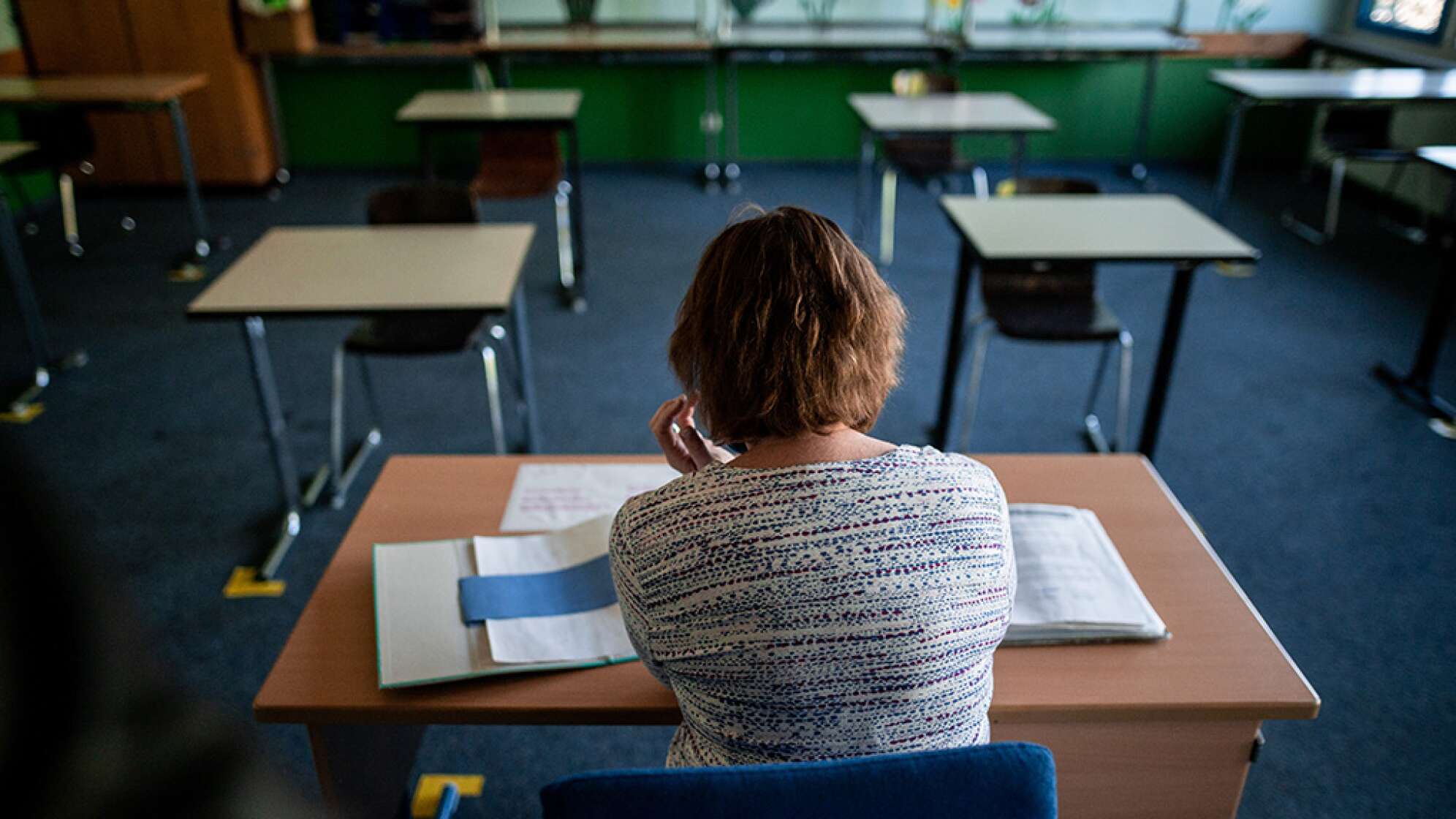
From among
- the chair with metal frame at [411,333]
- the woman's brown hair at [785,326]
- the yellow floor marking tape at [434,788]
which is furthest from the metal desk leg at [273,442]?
the woman's brown hair at [785,326]

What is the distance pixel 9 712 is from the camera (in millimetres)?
173

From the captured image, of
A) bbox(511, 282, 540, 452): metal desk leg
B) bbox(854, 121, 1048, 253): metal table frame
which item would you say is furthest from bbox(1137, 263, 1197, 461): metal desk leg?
bbox(511, 282, 540, 452): metal desk leg

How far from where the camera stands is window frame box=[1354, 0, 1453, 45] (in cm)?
509

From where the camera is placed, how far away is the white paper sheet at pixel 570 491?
144 cm

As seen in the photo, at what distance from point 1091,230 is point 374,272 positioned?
6.16 feet

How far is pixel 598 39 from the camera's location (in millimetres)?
5617

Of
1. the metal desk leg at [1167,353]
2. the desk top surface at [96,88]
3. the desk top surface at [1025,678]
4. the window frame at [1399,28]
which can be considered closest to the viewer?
the desk top surface at [1025,678]

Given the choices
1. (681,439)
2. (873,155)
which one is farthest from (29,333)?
(873,155)

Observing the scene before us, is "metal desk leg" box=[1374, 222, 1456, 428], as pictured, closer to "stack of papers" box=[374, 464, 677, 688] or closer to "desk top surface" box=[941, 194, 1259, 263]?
"desk top surface" box=[941, 194, 1259, 263]

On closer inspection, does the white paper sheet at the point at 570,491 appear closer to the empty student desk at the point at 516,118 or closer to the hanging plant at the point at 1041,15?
the empty student desk at the point at 516,118

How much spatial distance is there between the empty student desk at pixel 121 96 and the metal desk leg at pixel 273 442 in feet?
7.88

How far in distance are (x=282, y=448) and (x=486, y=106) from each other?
2.17 metres

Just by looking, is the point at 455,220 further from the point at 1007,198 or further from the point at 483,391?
the point at 1007,198

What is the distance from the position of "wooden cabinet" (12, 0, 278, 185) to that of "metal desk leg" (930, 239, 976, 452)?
4.44m
